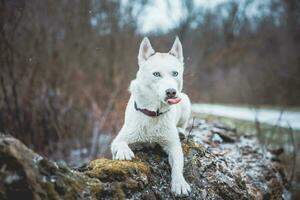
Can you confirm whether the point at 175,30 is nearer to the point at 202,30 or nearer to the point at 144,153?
the point at 202,30

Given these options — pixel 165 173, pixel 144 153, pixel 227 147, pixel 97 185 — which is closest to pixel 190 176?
pixel 165 173

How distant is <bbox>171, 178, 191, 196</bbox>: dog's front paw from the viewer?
138 inches

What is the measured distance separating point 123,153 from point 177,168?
0.57 m

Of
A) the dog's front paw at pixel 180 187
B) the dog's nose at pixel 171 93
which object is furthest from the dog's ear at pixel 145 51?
the dog's front paw at pixel 180 187

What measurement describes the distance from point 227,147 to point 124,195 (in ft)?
10.1

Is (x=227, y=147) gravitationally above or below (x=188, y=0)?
below

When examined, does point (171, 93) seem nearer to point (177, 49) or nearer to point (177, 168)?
point (177, 168)

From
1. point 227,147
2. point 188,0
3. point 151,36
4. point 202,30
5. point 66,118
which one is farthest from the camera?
point 202,30

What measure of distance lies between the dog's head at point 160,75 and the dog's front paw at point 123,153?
0.62m

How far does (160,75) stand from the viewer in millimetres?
3730

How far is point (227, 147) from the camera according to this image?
5.90 metres

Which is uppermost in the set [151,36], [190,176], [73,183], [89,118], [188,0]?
[188,0]

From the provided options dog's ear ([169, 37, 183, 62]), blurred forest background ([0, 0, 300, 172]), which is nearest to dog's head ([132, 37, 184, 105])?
dog's ear ([169, 37, 183, 62])

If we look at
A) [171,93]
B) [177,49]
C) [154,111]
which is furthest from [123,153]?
[177,49]
